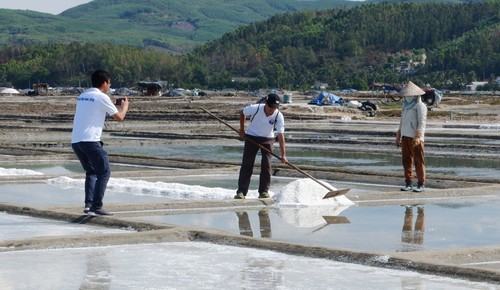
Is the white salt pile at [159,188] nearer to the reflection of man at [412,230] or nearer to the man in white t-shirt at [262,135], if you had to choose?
the man in white t-shirt at [262,135]

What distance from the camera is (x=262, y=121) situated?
14.1m

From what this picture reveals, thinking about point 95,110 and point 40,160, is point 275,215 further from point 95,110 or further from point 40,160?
point 40,160

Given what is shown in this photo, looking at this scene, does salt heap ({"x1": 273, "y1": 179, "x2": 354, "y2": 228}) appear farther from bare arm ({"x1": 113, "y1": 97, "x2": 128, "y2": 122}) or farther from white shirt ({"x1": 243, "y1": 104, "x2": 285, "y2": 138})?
bare arm ({"x1": 113, "y1": 97, "x2": 128, "y2": 122})

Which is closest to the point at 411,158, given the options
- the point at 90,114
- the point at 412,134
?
the point at 412,134

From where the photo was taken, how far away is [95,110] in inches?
467

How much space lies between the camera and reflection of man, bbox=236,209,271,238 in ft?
37.1

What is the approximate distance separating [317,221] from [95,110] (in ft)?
8.36

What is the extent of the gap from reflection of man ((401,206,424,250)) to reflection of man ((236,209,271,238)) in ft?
4.25

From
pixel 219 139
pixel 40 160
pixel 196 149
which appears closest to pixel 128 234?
pixel 40 160

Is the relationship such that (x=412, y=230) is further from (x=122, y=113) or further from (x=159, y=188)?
(x=159, y=188)

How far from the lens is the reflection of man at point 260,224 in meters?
11.3

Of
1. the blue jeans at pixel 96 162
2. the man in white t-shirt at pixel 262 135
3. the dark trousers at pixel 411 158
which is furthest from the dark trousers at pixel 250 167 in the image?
the blue jeans at pixel 96 162

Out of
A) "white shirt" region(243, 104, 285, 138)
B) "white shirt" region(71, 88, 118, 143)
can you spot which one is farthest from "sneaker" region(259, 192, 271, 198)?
"white shirt" region(71, 88, 118, 143)

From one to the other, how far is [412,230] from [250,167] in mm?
3082
